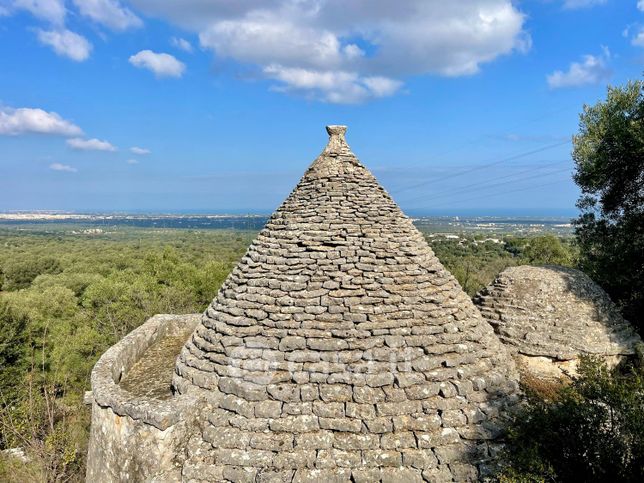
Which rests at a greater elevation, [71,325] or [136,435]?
[136,435]

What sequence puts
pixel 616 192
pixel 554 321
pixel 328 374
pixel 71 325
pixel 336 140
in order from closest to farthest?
pixel 328 374 < pixel 336 140 < pixel 554 321 < pixel 616 192 < pixel 71 325

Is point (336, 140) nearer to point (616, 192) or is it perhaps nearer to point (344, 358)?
point (344, 358)

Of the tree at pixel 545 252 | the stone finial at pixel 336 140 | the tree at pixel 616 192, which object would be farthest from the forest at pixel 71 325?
the stone finial at pixel 336 140

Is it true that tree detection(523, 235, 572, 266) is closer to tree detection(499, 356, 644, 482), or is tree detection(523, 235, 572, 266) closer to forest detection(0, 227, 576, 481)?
forest detection(0, 227, 576, 481)

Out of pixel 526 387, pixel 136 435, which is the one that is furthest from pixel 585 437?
pixel 136 435

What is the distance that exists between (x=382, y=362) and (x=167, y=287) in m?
26.9

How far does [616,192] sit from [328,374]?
15.3m

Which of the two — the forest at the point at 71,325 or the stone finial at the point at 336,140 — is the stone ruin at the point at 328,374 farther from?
the forest at the point at 71,325

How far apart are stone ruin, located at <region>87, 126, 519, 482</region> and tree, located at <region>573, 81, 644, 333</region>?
1031cm

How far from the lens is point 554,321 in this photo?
31.0 feet

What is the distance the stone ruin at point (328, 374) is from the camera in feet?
Answer: 19.6

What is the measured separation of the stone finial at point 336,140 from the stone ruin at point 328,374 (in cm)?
66

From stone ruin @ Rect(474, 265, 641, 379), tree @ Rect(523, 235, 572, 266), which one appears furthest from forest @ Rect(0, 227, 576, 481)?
stone ruin @ Rect(474, 265, 641, 379)

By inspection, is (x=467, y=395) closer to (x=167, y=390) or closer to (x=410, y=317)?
(x=410, y=317)
